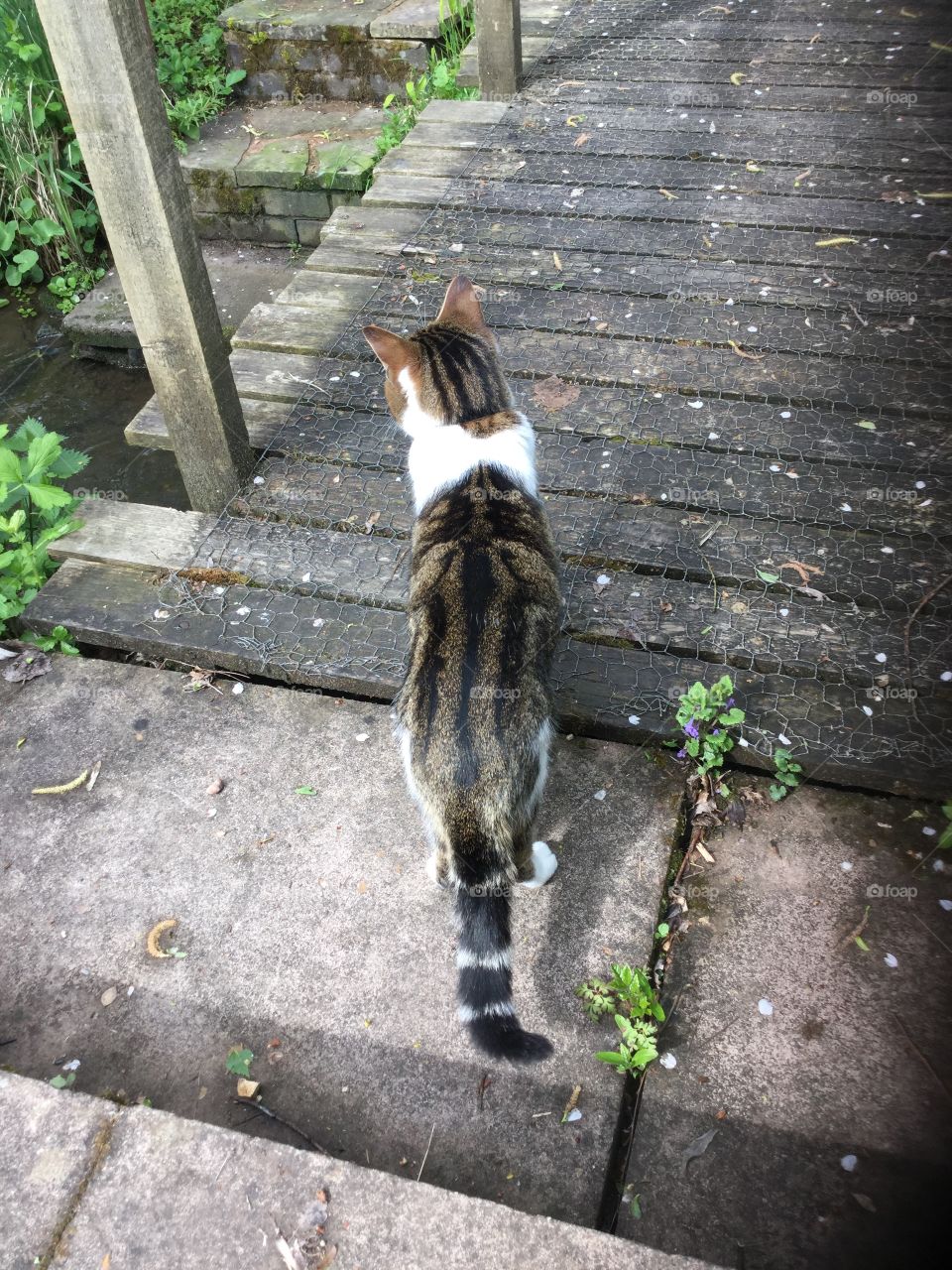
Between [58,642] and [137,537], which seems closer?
[58,642]

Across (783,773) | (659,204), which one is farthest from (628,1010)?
(659,204)

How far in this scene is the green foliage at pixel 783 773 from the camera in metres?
2.37

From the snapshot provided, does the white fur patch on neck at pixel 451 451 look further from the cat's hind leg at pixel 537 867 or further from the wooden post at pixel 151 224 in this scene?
the cat's hind leg at pixel 537 867

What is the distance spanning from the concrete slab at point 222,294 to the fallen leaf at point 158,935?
3709 millimetres

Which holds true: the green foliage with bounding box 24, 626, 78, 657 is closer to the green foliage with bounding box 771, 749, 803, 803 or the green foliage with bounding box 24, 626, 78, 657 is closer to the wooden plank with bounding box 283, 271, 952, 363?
the wooden plank with bounding box 283, 271, 952, 363

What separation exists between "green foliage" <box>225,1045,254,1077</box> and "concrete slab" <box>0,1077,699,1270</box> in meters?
0.23

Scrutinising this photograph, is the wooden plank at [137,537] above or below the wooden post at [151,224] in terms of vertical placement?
below

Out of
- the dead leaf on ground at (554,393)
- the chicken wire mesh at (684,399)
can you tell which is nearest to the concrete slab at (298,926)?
the chicken wire mesh at (684,399)

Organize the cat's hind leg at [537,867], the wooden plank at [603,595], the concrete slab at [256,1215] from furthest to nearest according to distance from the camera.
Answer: the wooden plank at [603,595] < the cat's hind leg at [537,867] < the concrete slab at [256,1215]

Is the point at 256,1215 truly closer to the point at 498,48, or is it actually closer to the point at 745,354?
the point at 745,354

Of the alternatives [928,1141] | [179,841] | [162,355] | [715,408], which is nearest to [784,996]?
[928,1141]

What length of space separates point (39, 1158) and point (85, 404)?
4.33 meters

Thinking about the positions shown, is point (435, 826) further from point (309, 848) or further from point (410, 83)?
point (410, 83)

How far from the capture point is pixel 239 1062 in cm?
200
